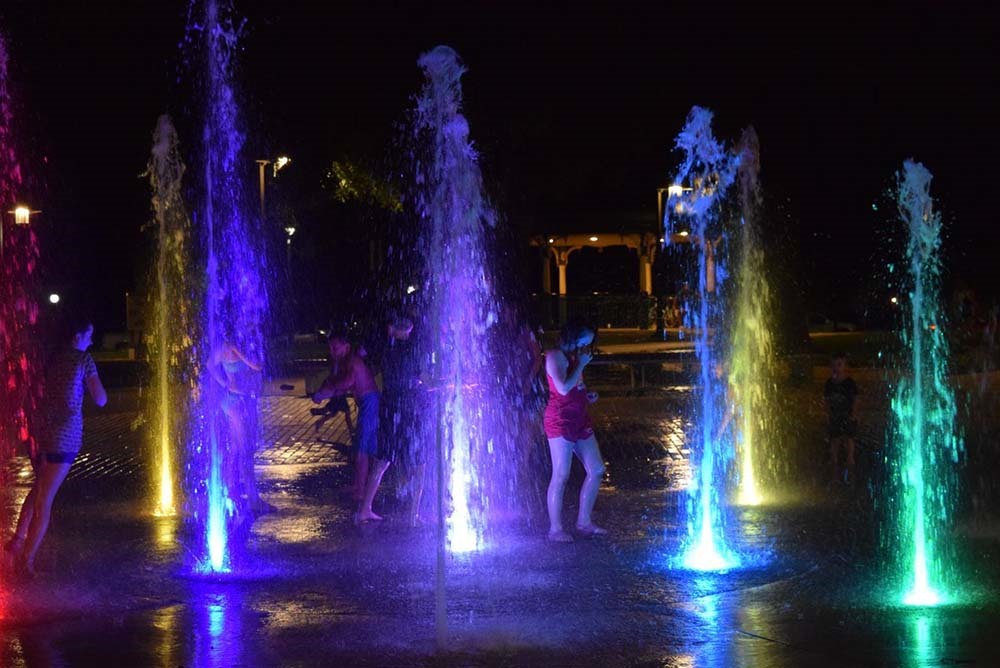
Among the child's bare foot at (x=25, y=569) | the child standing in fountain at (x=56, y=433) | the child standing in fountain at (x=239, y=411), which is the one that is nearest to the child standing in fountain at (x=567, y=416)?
the child standing in fountain at (x=239, y=411)

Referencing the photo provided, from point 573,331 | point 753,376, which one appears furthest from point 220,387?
point 753,376

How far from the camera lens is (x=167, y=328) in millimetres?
18250

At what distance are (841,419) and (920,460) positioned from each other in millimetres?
3566

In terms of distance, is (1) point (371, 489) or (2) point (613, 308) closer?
(1) point (371, 489)

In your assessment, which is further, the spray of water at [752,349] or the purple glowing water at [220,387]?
the spray of water at [752,349]

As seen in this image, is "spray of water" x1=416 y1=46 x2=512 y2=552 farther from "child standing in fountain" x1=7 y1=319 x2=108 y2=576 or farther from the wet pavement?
"child standing in fountain" x1=7 y1=319 x2=108 y2=576

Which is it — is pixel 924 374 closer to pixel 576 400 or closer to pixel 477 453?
pixel 477 453

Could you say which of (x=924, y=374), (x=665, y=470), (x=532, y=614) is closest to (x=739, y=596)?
(x=532, y=614)

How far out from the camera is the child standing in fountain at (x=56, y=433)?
8531 mm

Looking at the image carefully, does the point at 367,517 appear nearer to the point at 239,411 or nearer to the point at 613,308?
the point at 239,411

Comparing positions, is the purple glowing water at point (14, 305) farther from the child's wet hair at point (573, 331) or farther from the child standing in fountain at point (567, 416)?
the child's wet hair at point (573, 331)

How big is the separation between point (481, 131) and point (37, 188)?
90.0 ft

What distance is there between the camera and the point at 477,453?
538 inches

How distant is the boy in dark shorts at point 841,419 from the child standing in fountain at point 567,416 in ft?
14.2
